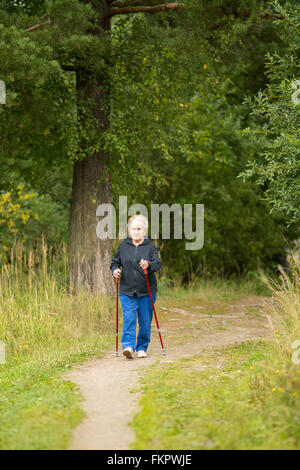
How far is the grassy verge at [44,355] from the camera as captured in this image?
4.60m

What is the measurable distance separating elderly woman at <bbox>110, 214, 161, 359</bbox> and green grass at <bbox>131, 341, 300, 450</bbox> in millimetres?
916

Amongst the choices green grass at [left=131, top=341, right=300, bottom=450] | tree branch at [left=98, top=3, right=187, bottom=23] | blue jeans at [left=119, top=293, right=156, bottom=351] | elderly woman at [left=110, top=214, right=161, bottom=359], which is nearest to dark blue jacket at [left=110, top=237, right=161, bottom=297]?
elderly woman at [left=110, top=214, right=161, bottom=359]

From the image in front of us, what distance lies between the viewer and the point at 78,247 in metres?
11.1

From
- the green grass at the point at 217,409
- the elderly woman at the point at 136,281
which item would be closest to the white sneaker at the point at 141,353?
the elderly woman at the point at 136,281

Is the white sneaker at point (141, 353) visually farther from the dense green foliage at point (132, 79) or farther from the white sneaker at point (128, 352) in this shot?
the dense green foliage at point (132, 79)

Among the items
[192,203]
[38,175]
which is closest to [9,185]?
[38,175]

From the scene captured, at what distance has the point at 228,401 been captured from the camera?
5.07 m

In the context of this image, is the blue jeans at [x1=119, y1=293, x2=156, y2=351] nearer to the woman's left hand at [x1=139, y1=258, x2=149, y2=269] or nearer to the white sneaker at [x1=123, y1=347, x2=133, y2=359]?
the white sneaker at [x1=123, y1=347, x2=133, y2=359]

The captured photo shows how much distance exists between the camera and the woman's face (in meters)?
7.26

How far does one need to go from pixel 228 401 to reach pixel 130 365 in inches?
75.9

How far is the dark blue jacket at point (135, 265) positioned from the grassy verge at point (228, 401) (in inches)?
40.0

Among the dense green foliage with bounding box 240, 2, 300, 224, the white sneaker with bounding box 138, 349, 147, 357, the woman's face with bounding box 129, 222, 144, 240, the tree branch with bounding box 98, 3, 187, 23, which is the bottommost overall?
the white sneaker with bounding box 138, 349, 147, 357
